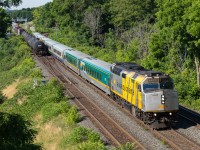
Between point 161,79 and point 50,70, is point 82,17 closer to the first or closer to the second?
point 50,70

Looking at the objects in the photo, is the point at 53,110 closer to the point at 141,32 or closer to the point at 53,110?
the point at 53,110

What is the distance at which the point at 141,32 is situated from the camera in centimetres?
5656

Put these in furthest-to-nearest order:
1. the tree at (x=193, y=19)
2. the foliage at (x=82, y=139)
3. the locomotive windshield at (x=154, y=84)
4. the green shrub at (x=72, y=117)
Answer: the tree at (x=193, y=19) → the green shrub at (x=72, y=117) → the locomotive windshield at (x=154, y=84) → the foliage at (x=82, y=139)

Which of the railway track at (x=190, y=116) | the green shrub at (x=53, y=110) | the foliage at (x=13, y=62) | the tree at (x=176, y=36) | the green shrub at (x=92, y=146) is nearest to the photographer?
the green shrub at (x=92, y=146)

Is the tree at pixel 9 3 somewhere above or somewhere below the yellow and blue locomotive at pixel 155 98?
above

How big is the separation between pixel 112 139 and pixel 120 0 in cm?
5175

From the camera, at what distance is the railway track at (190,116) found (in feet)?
74.2

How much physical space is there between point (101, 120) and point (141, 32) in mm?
34732

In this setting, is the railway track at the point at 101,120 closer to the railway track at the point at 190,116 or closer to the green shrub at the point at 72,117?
the green shrub at the point at 72,117

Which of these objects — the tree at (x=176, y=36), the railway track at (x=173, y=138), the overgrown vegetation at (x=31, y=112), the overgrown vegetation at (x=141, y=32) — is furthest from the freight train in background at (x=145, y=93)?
the overgrown vegetation at (x=141, y=32)

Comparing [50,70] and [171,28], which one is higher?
[171,28]

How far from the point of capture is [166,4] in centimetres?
2784

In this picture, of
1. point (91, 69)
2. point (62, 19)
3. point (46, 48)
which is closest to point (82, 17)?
point (62, 19)

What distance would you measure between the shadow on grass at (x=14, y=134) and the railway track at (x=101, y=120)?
A: 8087 millimetres
